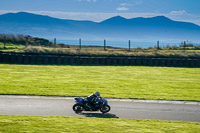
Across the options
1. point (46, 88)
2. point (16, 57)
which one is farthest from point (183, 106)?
point (16, 57)

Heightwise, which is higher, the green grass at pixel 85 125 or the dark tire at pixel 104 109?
the dark tire at pixel 104 109

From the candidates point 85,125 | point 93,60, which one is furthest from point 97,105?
point 93,60

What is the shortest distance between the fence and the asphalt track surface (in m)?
20.4

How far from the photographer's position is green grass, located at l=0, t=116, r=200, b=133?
1188 centimetres

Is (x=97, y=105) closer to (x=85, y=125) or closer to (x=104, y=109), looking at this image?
(x=104, y=109)

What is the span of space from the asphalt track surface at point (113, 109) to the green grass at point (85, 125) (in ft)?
3.35

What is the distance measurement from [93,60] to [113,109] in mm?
23561

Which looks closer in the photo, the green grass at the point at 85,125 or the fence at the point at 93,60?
the green grass at the point at 85,125

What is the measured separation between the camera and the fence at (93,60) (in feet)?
126

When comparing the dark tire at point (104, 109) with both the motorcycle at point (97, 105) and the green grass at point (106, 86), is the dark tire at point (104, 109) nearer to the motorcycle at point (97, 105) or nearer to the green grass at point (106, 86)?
the motorcycle at point (97, 105)

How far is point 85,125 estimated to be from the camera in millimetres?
12531

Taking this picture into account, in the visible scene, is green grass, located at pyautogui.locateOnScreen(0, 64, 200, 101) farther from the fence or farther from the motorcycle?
the fence

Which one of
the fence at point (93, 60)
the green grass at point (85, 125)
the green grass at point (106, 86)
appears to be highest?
the fence at point (93, 60)

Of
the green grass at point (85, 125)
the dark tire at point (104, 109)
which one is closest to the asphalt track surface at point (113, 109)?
the dark tire at point (104, 109)
